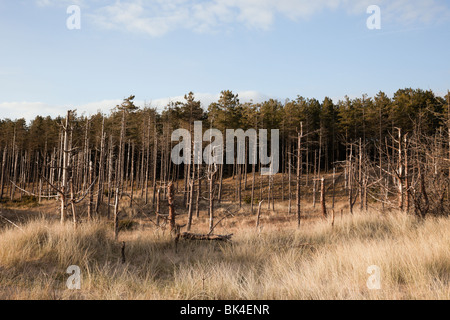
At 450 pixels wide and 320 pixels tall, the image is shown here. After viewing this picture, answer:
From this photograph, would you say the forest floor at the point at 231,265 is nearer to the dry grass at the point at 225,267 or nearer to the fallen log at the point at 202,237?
the dry grass at the point at 225,267

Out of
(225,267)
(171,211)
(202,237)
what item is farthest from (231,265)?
(171,211)

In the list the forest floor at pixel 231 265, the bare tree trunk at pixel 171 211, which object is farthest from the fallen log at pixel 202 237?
the bare tree trunk at pixel 171 211

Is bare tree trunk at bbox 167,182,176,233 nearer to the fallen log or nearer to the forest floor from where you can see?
the forest floor

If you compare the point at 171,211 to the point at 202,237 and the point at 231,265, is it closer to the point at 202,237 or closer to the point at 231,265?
the point at 202,237

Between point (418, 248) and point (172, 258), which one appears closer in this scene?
point (418, 248)

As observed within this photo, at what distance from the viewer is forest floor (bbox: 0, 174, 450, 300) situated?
173 inches

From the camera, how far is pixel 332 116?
4825cm

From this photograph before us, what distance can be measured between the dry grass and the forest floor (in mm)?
21

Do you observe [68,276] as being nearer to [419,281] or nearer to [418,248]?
[419,281]

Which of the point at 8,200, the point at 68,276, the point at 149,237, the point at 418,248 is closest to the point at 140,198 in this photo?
the point at 8,200

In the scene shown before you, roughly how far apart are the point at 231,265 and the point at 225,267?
56 centimetres

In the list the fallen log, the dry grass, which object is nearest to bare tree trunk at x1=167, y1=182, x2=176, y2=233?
the dry grass
